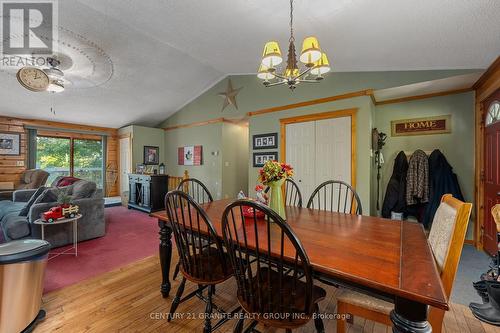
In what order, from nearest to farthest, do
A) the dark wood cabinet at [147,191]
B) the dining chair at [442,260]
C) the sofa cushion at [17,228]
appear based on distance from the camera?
the dining chair at [442,260], the sofa cushion at [17,228], the dark wood cabinet at [147,191]

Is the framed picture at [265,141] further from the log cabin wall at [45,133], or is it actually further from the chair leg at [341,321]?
the log cabin wall at [45,133]

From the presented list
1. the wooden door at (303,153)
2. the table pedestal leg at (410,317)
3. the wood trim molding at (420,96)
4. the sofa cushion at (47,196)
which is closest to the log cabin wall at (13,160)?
the sofa cushion at (47,196)

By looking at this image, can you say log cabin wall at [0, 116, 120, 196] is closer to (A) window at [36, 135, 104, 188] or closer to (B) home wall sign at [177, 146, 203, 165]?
(A) window at [36, 135, 104, 188]

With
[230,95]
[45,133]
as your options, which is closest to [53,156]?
[45,133]

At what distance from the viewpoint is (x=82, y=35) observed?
9.97 ft

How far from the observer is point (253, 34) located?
111 inches

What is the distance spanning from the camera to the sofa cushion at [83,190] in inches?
133

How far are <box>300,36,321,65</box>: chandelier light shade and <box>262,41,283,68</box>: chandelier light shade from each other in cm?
20

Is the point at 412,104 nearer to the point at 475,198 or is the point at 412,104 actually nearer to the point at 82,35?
the point at 475,198

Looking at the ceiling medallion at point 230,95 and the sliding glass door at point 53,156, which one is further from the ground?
the ceiling medallion at point 230,95

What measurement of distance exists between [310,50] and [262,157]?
10.0 ft

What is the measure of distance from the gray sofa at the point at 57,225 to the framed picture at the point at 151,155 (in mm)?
3048

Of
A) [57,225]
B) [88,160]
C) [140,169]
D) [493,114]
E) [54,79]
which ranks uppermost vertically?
[54,79]

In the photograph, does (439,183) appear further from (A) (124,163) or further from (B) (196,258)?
(A) (124,163)
